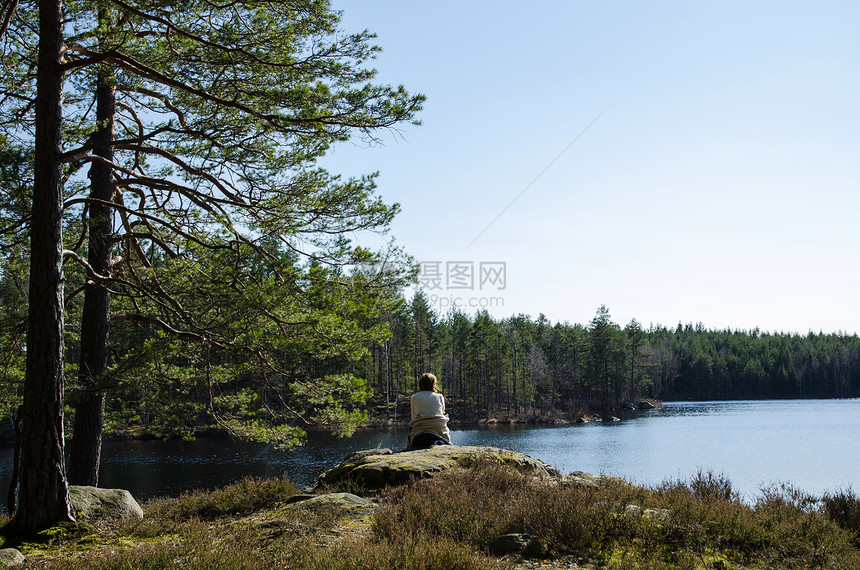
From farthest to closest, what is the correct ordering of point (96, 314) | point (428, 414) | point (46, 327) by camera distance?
point (96, 314), point (428, 414), point (46, 327)

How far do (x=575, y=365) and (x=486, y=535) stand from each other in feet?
237

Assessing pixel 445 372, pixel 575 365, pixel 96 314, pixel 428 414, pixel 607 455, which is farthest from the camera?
pixel 575 365

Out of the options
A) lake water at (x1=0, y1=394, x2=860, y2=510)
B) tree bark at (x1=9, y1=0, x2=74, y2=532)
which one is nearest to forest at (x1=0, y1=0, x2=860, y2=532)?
tree bark at (x1=9, y1=0, x2=74, y2=532)

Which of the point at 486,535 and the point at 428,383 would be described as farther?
the point at 428,383

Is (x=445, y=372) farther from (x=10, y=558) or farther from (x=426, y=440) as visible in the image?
(x=10, y=558)

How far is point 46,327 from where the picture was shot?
5.84m

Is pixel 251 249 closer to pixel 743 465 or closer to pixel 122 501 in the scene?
pixel 122 501

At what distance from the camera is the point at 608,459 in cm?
2730

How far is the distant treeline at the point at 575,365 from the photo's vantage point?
2267 inches

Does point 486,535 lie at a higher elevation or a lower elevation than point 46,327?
lower

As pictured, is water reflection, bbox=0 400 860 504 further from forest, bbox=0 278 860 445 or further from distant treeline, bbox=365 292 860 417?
distant treeline, bbox=365 292 860 417

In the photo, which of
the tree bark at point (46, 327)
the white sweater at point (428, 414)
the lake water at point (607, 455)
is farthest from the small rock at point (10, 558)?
the lake water at point (607, 455)

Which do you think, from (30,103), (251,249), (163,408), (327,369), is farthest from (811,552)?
(327,369)

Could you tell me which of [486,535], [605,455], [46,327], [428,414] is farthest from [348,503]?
[605,455]
